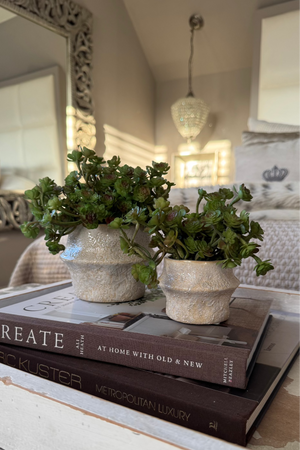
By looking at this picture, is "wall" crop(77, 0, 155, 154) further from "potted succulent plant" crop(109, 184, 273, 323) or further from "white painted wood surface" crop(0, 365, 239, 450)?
"white painted wood surface" crop(0, 365, 239, 450)

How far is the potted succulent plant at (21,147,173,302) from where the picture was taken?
A: 54cm

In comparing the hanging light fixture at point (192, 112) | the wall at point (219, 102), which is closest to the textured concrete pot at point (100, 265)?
the hanging light fixture at point (192, 112)

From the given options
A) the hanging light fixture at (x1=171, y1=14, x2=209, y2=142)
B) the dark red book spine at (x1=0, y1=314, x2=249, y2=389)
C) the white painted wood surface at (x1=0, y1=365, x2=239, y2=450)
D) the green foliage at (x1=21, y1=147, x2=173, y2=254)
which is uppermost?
the hanging light fixture at (x1=171, y1=14, x2=209, y2=142)

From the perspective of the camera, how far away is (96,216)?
54cm

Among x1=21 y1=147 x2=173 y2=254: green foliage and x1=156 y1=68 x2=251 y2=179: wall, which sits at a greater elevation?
x1=156 y1=68 x2=251 y2=179: wall

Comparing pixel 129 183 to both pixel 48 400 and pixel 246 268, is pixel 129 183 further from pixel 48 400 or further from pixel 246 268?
pixel 246 268

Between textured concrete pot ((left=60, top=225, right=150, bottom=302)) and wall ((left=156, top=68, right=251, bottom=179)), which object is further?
wall ((left=156, top=68, right=251, bottom=179))

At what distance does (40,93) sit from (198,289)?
256 cm

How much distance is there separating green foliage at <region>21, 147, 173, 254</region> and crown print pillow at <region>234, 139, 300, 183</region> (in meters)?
1.56

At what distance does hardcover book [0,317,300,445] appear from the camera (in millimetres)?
309

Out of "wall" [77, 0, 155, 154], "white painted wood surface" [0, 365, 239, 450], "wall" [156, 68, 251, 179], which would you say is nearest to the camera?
"white painted wood surface" [0, 365, 239, 450]

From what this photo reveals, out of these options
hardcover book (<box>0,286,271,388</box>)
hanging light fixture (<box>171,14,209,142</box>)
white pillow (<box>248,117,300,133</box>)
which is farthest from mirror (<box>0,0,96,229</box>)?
hardcover book (<box>0,286,271,388</box>)

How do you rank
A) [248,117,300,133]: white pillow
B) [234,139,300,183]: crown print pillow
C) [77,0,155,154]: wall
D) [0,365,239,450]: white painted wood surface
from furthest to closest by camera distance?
1. [77,0,155,154]: wall
2. [248,117,300,133]: white pillow
3. [234,139,300,183]: crown print pillow
4. [0,365,239,450]: white painted wood surface

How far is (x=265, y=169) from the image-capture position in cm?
217
